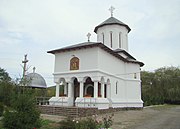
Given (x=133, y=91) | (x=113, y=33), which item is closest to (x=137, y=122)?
(x=133, y=91)

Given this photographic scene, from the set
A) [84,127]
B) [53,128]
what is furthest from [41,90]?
[84,127]

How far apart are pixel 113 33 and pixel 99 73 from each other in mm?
9889

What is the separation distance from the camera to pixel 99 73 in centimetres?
1770

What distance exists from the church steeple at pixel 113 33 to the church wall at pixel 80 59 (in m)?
7.69

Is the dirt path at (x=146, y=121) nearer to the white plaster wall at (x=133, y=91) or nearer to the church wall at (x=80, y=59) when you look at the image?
the church wall at (x=80, y=59)

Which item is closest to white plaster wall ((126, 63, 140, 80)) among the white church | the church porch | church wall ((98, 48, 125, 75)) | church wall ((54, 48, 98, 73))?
the white church

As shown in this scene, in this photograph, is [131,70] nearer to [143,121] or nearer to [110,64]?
[110,64]

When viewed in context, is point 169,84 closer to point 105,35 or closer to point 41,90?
point 105,35

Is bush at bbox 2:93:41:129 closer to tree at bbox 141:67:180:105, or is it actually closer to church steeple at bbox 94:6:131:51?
church steeple at bbox 94:6:131:51

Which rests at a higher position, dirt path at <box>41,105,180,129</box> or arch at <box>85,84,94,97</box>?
arch at <box>85,84,94,97</box>

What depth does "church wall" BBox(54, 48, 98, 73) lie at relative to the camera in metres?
18.1

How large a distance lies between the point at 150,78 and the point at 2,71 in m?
39.4

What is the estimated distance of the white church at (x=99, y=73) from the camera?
17.9 m

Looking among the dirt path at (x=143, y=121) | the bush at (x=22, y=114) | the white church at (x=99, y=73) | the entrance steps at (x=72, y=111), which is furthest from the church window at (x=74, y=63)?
the bush at (x=22, y=114)
